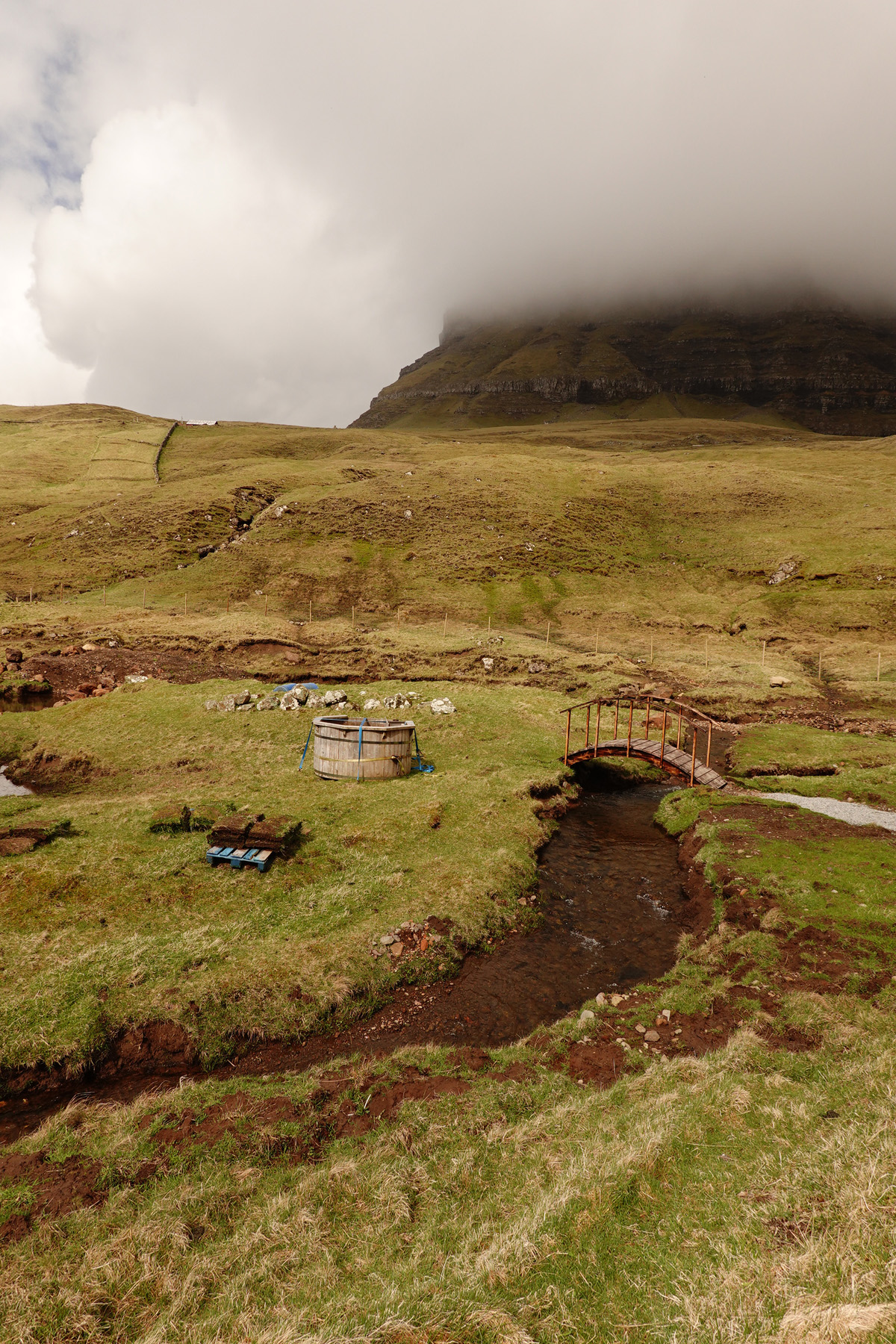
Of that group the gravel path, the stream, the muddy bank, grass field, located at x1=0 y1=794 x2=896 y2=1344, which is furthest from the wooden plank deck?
grass field, located at x1=0 y1=794 x2=896 y2=1344

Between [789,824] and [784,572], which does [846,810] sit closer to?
[789,824]

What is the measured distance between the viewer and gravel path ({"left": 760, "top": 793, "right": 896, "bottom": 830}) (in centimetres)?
2381

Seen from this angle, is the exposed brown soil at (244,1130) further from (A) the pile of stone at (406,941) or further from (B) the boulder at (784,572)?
(B) the boulder at (784,572)

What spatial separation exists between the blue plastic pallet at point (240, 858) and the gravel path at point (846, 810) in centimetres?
2154

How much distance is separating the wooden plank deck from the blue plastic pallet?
693 inches

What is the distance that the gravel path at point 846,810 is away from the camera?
2381 cm

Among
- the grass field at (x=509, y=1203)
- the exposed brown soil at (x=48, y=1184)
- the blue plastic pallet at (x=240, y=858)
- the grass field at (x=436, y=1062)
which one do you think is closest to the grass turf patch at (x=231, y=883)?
the grass field at (x=436, y=1062)

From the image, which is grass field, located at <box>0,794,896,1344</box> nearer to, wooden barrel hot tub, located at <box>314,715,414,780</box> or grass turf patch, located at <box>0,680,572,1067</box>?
grass turf patch, located at <box>0,680,572,1067</box>

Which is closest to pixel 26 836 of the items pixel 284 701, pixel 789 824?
pixel 284 701

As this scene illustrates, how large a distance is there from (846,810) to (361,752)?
69.9 feet

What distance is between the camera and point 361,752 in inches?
1089

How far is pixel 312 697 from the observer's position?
3678cm

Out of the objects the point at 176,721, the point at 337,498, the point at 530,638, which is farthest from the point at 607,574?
the point at 176,721

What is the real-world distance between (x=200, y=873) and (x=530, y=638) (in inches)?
1955
